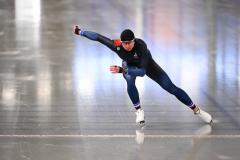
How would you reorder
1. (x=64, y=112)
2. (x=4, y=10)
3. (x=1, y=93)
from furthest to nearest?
(x=4, y=10)
(x=1, y=93)
(x=64, y=112)

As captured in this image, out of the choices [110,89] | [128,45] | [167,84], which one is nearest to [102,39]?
[128,45]

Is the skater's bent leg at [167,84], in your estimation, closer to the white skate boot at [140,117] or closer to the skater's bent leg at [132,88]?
the skater's bent leg at [132,88]

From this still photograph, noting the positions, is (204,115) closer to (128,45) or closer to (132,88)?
(132,88)

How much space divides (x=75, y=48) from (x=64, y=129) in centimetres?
552

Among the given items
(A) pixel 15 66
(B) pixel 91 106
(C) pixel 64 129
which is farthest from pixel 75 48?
(C) pixel 64 129

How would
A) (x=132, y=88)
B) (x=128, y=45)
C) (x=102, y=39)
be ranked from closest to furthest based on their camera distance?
(x=128, y=45) < (x=102, y=39) < (x=132, y=88)

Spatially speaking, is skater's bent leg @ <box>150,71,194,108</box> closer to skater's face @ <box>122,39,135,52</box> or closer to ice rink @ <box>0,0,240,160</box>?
ice rink @ <box>0,0,240,160</box>

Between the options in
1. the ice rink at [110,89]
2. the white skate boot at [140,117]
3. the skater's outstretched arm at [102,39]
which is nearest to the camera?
the ice rink at [110,89]

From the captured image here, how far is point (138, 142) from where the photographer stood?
747 cm

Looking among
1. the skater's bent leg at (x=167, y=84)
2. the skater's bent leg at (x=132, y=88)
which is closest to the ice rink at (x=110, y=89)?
the skater's bent leg at (x=132, y=88)

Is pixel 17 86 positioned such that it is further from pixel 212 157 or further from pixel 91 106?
pixel 212 157

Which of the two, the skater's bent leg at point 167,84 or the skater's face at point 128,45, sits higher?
the skater's face at point 128,45

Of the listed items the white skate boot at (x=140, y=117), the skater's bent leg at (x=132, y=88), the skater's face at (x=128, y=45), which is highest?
the skater's face at (x=128, y=45)

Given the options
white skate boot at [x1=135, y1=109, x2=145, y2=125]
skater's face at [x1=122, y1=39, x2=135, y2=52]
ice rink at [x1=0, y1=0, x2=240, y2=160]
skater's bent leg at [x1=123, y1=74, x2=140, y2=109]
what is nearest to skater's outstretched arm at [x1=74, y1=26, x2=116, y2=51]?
skater's face at [x1=122, y1=39, x2=135, y2=52]
